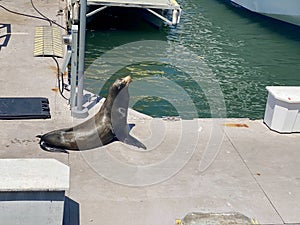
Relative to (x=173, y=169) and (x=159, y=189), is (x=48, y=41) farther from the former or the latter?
(x=159, y=189)

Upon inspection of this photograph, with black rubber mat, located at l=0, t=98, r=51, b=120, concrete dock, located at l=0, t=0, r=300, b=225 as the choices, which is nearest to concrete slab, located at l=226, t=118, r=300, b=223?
concrete dock, located at l=0, t=0, r=300, b=225

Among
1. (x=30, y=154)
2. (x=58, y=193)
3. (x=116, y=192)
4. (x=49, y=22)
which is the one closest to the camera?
(x=58, y=193)

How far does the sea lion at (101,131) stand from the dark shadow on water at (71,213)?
49.4 inches

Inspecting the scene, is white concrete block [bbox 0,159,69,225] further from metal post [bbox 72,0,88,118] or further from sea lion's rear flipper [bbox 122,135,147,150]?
metal post [bbox 72,0,88,118]

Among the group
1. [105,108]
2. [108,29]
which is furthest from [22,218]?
[108,29]

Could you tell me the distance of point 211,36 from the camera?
17.5 m

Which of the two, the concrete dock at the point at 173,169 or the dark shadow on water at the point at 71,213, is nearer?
the dark shadow on water at the point at 71,213

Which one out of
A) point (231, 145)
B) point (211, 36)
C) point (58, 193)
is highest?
point (58, 193)

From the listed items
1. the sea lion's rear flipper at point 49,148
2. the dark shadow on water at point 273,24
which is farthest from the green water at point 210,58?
the sea lion's rear flipper at point 49,148

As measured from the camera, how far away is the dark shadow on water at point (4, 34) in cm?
1081

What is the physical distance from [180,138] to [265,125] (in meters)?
1.43

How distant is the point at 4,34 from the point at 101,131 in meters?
5.92

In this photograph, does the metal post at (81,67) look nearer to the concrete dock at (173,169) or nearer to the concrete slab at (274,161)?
the concrete dock at (173,169)

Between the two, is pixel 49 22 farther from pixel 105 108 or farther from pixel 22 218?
pixel 22 218
